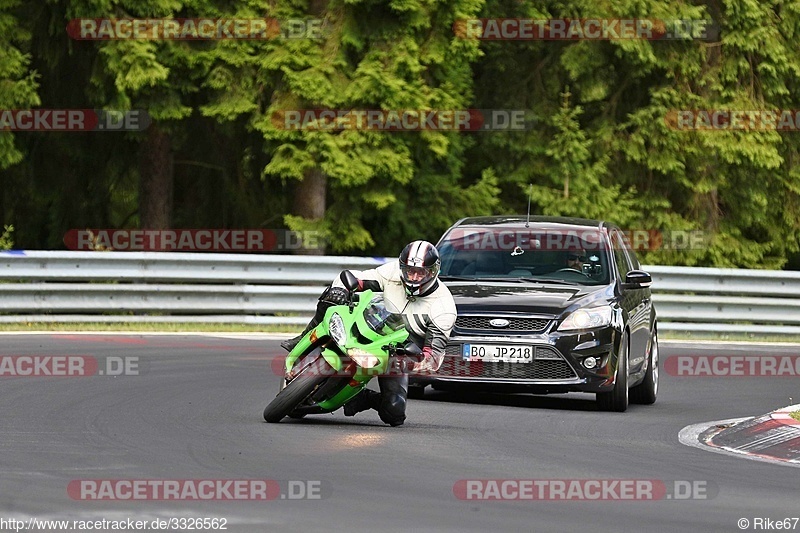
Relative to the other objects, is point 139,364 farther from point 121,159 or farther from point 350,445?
point 121,159

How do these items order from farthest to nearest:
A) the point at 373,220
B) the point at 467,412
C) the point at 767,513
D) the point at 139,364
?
1. the point at 373,220
2. the point at 139,364
3. the point at 467,412
4. the point at 767,513

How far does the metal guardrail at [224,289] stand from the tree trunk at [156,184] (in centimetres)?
649

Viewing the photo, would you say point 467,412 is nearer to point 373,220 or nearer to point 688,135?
point 373,220

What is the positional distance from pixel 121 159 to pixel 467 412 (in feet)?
59.5

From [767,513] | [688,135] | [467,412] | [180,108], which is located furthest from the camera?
[688,135]

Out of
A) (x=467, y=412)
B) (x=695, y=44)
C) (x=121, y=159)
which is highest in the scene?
(x=695, y=44)

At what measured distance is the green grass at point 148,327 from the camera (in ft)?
70.9

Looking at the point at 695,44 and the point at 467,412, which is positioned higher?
the point at 695,44

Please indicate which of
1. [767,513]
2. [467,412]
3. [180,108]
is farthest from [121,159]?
[767,513]

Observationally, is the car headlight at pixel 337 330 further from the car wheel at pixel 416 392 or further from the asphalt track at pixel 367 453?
the car wheel at pixel 416 392

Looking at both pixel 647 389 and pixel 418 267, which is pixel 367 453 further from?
pixel 647 389

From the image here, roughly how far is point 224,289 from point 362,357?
34.8 feet

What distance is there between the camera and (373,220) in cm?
3014

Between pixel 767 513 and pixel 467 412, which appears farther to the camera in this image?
pixel 467 412
